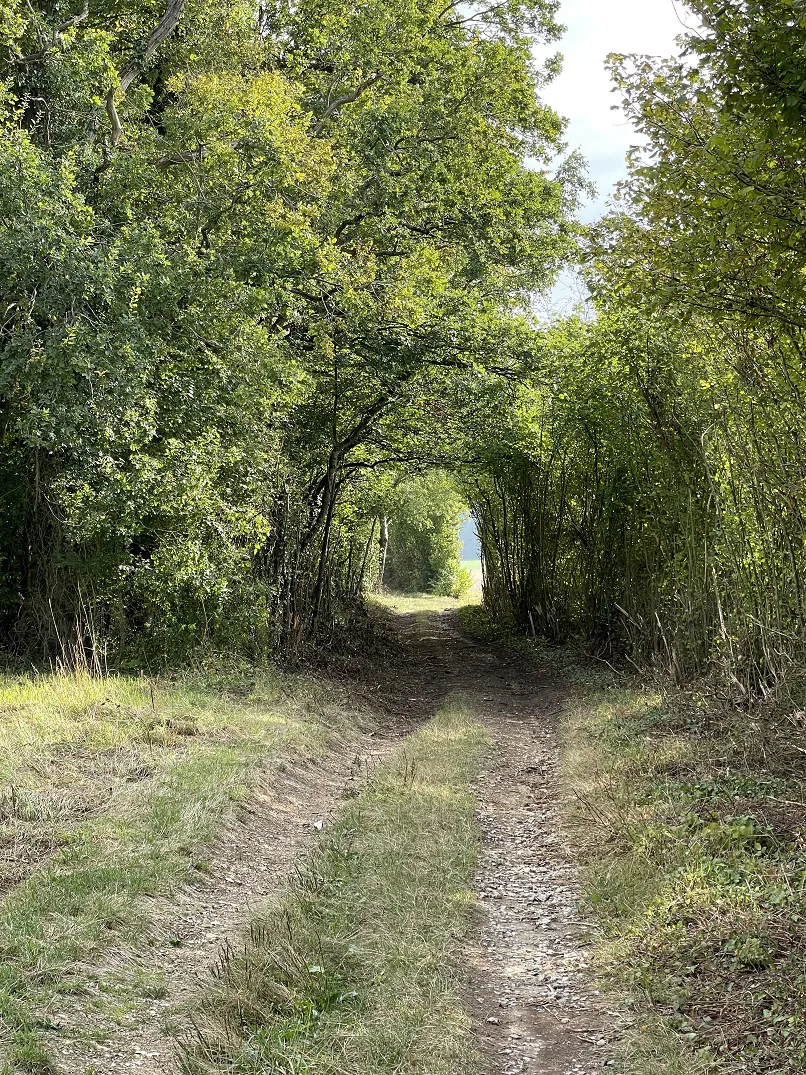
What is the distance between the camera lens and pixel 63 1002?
365 centimetres

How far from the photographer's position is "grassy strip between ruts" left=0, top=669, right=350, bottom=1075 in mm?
3852

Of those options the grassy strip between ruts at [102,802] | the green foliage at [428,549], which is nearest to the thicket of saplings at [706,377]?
the grassy strip between ruts at [102,802]

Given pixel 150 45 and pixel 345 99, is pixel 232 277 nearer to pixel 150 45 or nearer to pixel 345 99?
pixel 150 45

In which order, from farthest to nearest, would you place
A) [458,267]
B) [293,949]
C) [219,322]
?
[458,267] → [219,322] → [293,949]

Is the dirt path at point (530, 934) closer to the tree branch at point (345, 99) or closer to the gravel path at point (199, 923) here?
the gravel path at point (199, 923)

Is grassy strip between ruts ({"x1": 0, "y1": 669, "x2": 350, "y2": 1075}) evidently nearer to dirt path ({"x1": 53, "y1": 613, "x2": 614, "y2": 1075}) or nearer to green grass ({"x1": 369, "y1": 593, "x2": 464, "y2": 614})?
dirt path ({"x1": 53, "y1": 613, "x2": 614, "y2": 1075})

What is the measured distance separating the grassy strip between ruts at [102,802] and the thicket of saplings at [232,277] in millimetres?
1362

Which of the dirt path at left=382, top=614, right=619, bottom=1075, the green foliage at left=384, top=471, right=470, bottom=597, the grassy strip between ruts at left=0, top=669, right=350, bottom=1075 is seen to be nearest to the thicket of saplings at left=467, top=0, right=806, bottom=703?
the dirt path at left=382, top=614, right=619, bottom=1075

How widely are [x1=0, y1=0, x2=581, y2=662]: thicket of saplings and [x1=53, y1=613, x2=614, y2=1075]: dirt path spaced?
3304mm

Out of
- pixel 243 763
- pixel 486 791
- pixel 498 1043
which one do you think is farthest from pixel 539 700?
pixel 498 1043

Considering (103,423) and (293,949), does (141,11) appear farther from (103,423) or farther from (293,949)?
(293,949)

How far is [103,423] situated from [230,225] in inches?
132

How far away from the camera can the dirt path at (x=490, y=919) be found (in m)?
3.49

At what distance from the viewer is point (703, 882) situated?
435 centimetres
